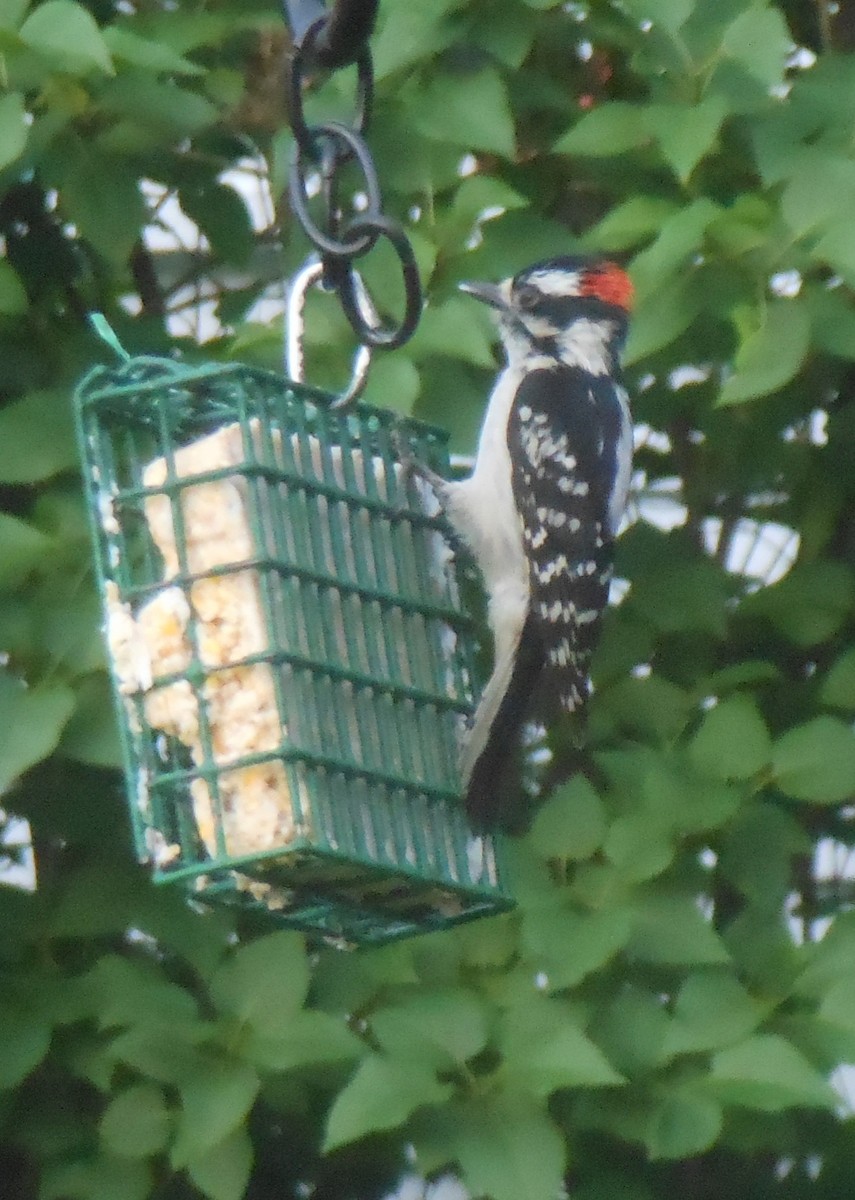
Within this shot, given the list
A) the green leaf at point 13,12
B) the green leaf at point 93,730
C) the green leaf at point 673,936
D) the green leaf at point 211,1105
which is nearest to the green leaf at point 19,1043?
the green leaf at point 211,1105

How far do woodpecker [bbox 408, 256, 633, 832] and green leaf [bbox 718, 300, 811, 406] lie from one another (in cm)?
42

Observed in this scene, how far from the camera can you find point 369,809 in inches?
115

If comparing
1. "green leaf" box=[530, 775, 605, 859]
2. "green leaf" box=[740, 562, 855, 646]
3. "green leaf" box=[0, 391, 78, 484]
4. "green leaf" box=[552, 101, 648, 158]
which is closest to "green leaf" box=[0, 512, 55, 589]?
"green leaf" box=[0, 391, 78, 484]

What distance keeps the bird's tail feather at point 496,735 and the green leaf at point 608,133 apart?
2.44 feet

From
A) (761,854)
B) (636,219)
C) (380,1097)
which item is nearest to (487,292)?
(636,219)

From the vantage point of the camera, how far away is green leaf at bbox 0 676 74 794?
2.96 metres

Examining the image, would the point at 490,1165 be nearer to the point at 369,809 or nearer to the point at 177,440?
the point at 369,809

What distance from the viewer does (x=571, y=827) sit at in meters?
3.32

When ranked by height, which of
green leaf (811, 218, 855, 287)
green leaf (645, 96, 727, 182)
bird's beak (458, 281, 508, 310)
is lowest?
green leaf (811, 218, 855, 287)

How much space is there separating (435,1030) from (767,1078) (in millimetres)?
432

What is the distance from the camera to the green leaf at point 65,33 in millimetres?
2914

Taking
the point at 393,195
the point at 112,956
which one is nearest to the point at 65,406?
the point at 393,195

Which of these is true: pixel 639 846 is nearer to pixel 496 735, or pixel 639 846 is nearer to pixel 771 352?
pixel 496 735

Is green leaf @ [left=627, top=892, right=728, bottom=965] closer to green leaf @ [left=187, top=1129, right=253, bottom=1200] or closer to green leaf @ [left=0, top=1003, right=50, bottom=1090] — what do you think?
green leaf @ [left=187, top=1129, right=253, bottom=1200]
